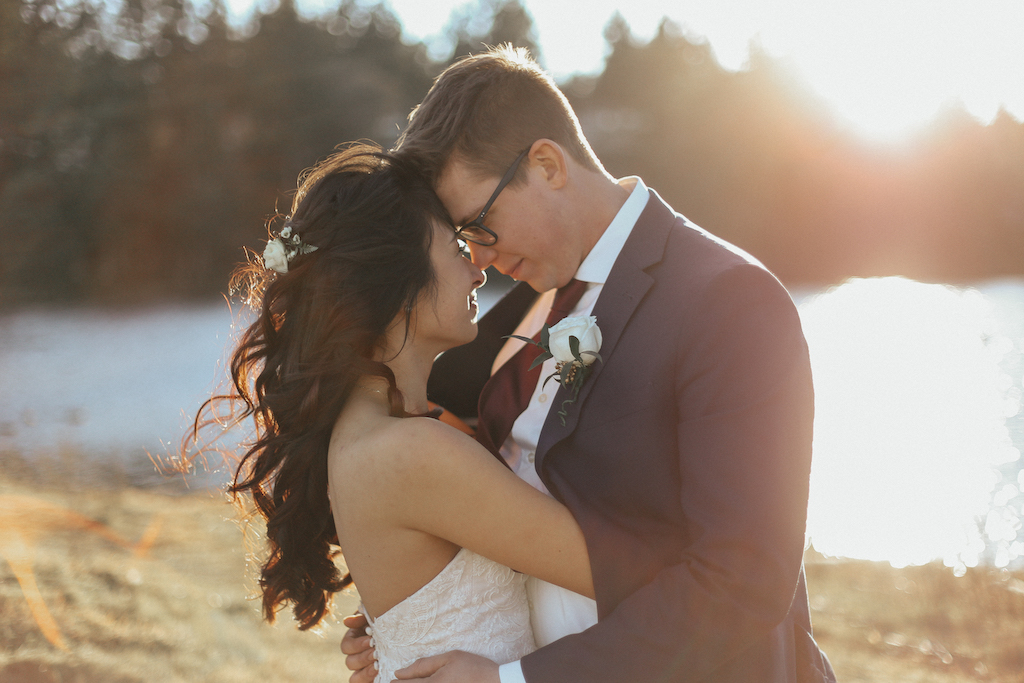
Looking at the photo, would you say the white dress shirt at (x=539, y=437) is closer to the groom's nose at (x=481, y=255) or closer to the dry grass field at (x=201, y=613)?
the groom's nose at (x=481, y=255)

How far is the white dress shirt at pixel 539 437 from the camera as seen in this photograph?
2148 mm

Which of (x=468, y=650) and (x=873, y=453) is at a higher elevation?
(x=468, y=650)

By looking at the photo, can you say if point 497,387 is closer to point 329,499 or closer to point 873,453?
point 329,499

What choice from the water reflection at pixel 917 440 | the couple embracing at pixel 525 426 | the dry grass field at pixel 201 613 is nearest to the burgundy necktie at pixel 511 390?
the couple embracing at pixel 525 426

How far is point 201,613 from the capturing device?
636 cm

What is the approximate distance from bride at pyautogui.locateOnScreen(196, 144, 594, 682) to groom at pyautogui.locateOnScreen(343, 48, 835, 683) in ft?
0.47

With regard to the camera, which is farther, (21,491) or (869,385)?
(869,385)

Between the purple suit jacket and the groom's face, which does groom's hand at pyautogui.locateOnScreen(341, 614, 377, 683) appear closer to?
the purple suit jacket

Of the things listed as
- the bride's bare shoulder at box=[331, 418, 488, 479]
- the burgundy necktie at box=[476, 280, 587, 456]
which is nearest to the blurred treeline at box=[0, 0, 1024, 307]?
the burgundy necktie at box=[476, 280, 587, 456]

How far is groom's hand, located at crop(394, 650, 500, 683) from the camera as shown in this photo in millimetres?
1975

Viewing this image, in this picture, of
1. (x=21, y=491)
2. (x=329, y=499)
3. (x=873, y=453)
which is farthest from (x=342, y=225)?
(x=873, y=453)

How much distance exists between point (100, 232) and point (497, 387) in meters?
27.9

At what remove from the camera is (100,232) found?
2581 cm

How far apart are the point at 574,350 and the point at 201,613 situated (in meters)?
5.78
